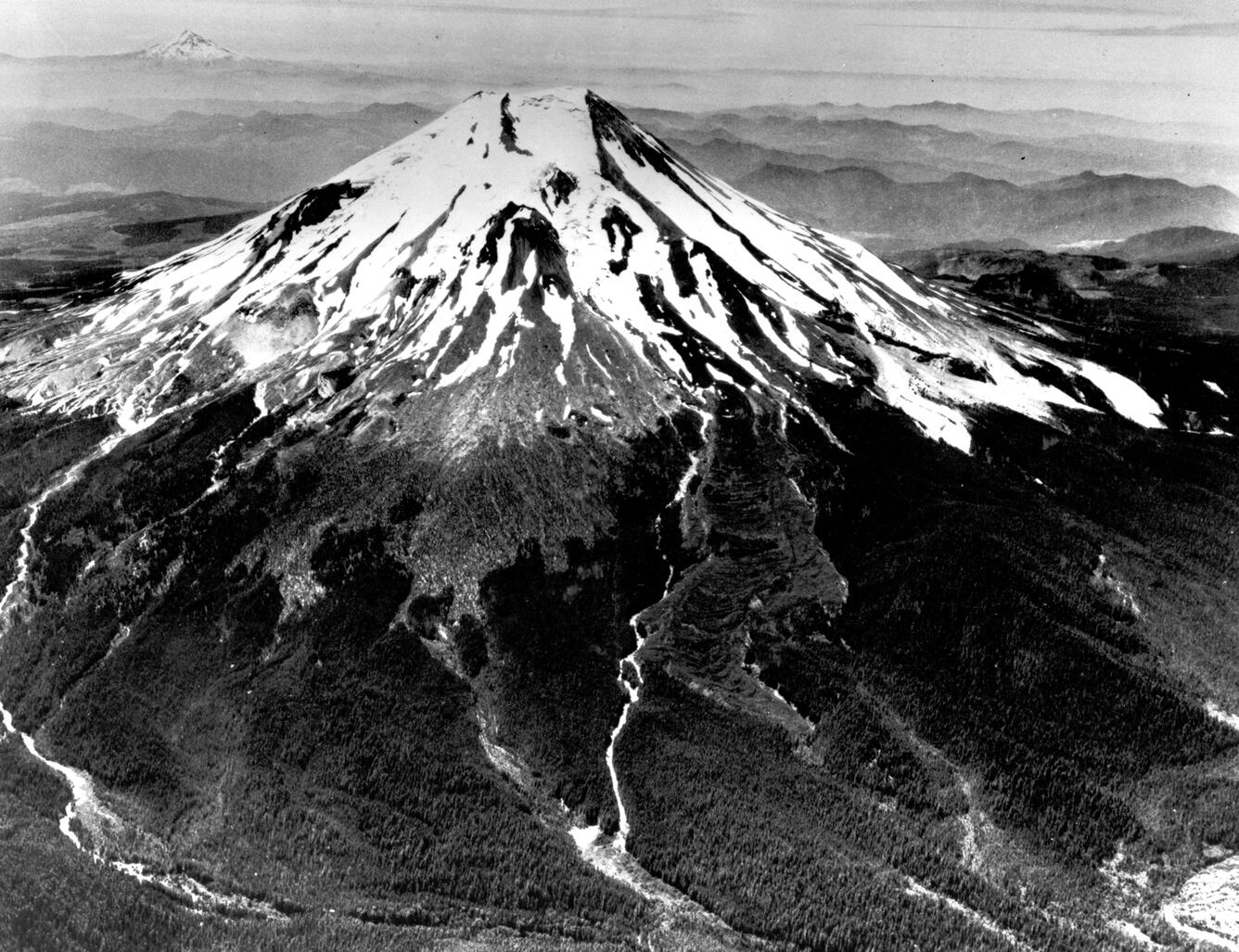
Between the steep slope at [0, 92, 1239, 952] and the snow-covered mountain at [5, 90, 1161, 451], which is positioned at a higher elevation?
the snow-covered mountain at [5, 90, 1161, 451]

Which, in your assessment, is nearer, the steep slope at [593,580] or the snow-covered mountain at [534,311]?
the steep slope at [593,580]

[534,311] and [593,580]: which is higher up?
[534,311]

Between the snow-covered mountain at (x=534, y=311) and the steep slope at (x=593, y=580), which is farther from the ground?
the snow-covered mountain at (x=534, y=311)

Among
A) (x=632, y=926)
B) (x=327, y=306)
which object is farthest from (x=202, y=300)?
(x=632, y=926)

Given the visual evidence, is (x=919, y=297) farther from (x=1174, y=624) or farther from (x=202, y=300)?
(x=202, y=300)

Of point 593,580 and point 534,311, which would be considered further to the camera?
point 534,311
